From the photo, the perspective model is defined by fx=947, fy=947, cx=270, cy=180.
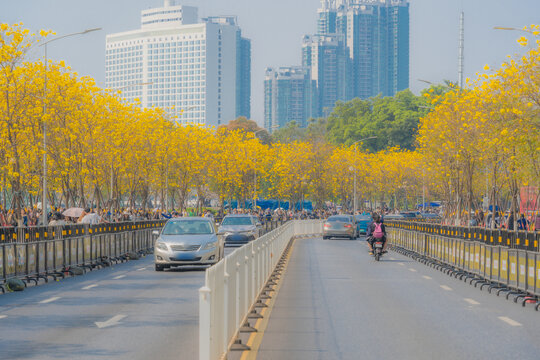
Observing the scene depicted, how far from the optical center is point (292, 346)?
12258mm

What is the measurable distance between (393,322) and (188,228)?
1580 centimetres

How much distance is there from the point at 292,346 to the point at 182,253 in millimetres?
16144

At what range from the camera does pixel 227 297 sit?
11.1 meters

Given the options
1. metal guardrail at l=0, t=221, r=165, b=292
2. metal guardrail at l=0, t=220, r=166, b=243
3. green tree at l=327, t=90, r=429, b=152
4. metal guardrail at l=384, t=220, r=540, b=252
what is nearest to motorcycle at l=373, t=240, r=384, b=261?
metal guardrail at l=384, t=220, r=540, b=252

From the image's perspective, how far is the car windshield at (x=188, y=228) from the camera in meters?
29.8

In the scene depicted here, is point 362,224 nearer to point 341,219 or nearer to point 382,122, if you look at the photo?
point 341,219

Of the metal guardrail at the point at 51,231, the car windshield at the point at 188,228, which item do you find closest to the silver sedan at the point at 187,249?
the car windshield at the point at 188,228

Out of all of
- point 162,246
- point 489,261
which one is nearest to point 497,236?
point 489,261

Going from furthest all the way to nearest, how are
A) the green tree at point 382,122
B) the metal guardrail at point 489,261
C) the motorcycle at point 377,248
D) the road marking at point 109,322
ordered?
the green tree at point 382,122, the motorcycle at point 377,248, the metal guardrail at point 489,261, the road marking at point 109,322

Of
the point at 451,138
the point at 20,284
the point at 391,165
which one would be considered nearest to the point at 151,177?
the point at 451,138

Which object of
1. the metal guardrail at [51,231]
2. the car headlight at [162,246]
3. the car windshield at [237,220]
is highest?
the metal guardrail at [51,231]

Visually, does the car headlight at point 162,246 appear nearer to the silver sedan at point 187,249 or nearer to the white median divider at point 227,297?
the silver sedan at point 187,249

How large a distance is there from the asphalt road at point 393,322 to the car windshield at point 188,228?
524 centimetres

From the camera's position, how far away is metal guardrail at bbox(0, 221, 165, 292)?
23.1 meters
